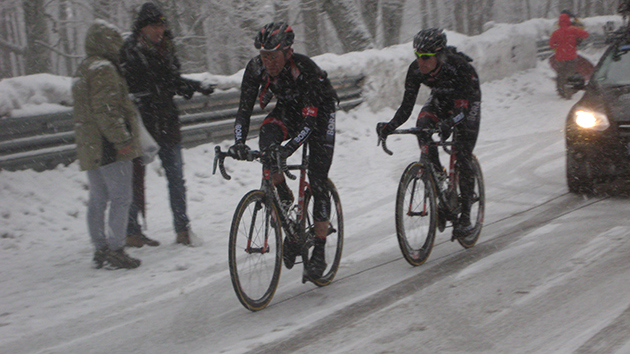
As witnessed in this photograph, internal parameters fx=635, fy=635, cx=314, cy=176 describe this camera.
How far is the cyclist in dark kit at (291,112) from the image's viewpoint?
4523mm

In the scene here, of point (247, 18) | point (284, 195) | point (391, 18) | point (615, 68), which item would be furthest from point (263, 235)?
point (391, 18)

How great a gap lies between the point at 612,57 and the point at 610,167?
1721 millimetres

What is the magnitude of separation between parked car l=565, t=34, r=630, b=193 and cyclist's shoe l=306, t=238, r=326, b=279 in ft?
12.6

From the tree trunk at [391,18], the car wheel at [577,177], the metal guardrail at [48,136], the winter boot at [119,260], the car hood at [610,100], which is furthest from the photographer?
the tree trunk at [391,18]

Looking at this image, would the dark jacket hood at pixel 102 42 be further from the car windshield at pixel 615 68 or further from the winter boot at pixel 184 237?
the car windshield at pixel 615 68

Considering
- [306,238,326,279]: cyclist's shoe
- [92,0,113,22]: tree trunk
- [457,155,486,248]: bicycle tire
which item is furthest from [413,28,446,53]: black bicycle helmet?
[92,0,113,22]: tree trunk

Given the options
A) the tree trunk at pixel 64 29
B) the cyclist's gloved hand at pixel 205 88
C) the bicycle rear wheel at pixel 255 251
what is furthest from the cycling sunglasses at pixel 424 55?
the tree trunk at pixel 64 29

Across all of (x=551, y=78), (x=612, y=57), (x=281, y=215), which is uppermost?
(x=612, y=57)

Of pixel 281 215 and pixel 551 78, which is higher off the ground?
pixel 281 215

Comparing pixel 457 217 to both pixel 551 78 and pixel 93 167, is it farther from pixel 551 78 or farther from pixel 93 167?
pixel 551 78

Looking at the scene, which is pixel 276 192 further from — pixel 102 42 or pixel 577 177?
pixel 577 177

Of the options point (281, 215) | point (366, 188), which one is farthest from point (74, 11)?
point (281, 215)

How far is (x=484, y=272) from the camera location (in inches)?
203

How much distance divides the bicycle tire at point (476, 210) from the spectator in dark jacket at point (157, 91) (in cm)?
291
